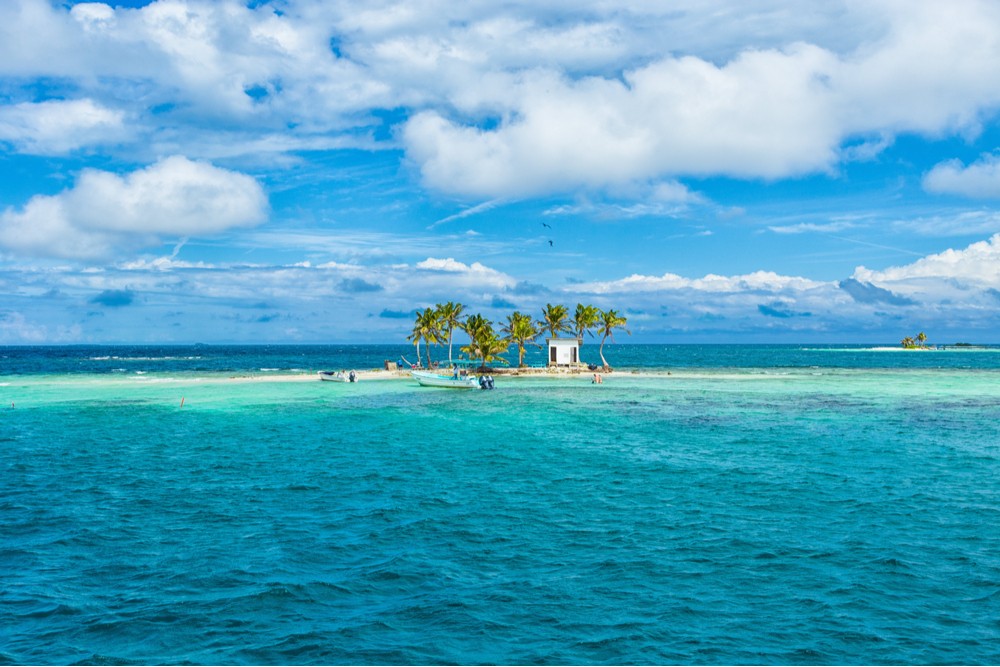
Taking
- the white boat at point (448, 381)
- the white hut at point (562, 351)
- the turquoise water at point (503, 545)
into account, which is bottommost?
the turquoise water at point (503, 545)

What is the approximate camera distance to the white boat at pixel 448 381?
82806 mm

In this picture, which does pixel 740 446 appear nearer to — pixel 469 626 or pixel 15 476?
pixel 469 626

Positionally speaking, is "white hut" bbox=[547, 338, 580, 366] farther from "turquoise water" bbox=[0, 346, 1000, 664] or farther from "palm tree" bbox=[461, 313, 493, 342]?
"turquoise water" bbox=[0, 346, 1000, 664]

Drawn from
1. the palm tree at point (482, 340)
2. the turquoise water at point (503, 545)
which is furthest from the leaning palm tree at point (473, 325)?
the turquoise water at point (503, 545)

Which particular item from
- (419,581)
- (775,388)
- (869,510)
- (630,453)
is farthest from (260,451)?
(775,388)

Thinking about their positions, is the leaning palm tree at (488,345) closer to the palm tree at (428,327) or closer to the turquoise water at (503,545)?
the palm tree at (428,327)

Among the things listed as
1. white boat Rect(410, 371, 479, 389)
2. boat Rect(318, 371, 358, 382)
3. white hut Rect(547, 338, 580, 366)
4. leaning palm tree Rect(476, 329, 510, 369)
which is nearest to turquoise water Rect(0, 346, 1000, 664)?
white boat Rect(410, 371, 479, 389)

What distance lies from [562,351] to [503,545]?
8802cm

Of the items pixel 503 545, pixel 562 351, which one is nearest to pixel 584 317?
pixel 562 351

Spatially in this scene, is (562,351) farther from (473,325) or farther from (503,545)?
(503,545)

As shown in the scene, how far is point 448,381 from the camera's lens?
84062 millimetres

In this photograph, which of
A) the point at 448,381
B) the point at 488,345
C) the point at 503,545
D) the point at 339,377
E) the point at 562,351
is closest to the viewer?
the point at 503,545

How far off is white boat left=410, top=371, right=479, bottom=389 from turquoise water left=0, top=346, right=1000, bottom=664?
3519 cm

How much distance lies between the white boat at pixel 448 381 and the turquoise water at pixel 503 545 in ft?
115
